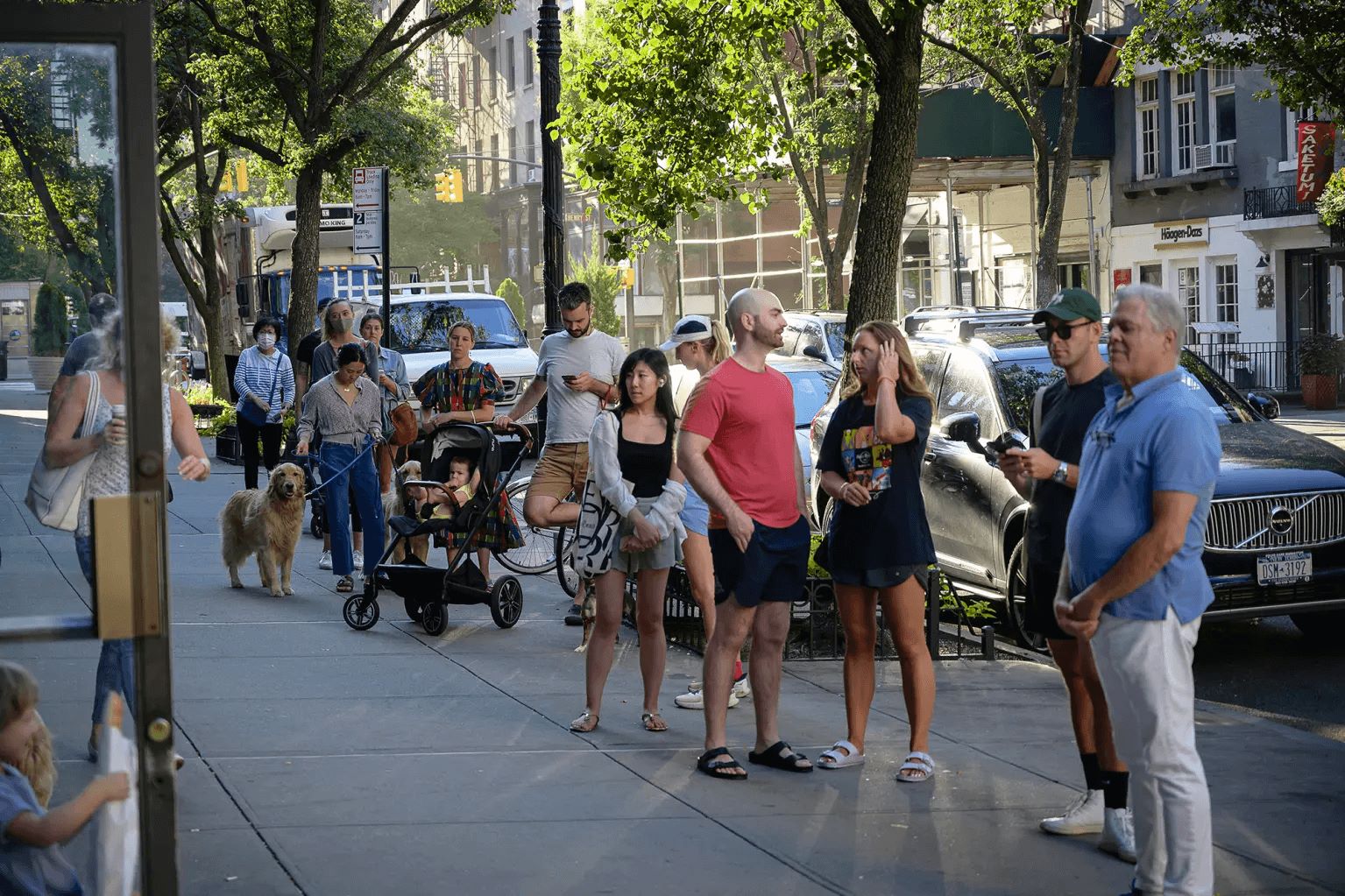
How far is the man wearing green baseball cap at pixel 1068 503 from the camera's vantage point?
19.6ft

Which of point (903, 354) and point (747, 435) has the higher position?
point (903, 354)

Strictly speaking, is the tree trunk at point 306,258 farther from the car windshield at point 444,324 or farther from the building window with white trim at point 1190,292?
the building window with white trim at point 1190,292

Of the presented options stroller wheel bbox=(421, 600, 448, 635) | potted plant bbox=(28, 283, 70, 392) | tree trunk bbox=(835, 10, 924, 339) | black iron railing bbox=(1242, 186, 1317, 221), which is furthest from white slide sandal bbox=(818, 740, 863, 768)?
black iron railing bbox=(1242, 186, 1317, 221)

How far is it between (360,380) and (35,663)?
8344 millimetres

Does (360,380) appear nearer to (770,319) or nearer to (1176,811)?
(770,319)

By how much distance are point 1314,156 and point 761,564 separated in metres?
30.0

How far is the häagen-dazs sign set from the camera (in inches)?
1566

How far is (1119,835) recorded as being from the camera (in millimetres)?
5801

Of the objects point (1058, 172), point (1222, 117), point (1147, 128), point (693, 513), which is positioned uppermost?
point (1147, 128)

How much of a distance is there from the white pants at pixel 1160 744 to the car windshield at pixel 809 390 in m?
10.8

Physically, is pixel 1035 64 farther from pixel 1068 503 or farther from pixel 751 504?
pixel 1068 503

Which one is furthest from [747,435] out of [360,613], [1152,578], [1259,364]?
→ [1259,364]

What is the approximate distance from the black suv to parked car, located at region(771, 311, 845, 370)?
30.9ft

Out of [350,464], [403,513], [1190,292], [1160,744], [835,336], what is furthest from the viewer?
[1190,292]
